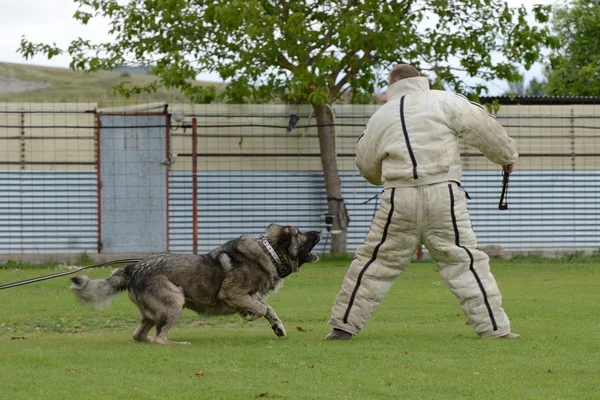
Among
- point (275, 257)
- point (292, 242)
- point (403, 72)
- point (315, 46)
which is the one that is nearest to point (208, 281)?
point (275, 257)

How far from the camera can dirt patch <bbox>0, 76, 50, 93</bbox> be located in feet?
318

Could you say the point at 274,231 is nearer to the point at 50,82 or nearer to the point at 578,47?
the point at 578,47

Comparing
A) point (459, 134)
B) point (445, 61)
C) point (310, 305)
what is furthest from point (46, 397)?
point (445, 61)

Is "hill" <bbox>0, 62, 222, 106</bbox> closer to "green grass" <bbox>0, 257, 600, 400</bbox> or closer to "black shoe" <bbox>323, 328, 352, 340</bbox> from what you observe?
"green grass" <bbox>0, 257, 600, 400</bbox>

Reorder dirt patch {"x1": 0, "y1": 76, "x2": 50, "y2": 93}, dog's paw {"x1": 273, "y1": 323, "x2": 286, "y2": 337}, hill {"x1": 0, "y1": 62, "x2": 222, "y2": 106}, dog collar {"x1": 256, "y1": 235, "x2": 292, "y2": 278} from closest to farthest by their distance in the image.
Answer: dog's paw {"x1": 273, "y1": 323, "x2": 286, "y2": 337} < dog collar {"x1": 256, "y1": 235, "x2": 292, "y2": 278} < hill {"x1": 0, "y1": 62, "x2": 222, "y2": 106} < dirt patch {"x1": 0, "y1": 76, "x2": 50, "y2": 93}

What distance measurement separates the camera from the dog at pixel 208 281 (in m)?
9.23

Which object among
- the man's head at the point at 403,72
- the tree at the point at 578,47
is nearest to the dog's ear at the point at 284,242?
the man's head at the point at 403,72

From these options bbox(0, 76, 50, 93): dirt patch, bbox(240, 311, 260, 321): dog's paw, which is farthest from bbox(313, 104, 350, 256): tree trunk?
bbox(0, 76, 50, 93): dirt patch

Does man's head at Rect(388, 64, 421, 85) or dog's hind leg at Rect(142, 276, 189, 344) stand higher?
man's head at Rect(388, 64, 421, 85)

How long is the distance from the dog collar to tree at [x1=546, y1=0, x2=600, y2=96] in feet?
84.0

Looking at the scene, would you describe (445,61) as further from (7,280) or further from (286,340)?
(286,340)

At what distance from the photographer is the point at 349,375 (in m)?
7.10

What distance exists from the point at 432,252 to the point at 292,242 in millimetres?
1322

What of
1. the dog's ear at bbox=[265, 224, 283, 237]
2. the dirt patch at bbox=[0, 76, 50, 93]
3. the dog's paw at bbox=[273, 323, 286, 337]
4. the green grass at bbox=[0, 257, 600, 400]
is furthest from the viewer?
the dirt patch at bbox=[0, 76, 50, 93]
